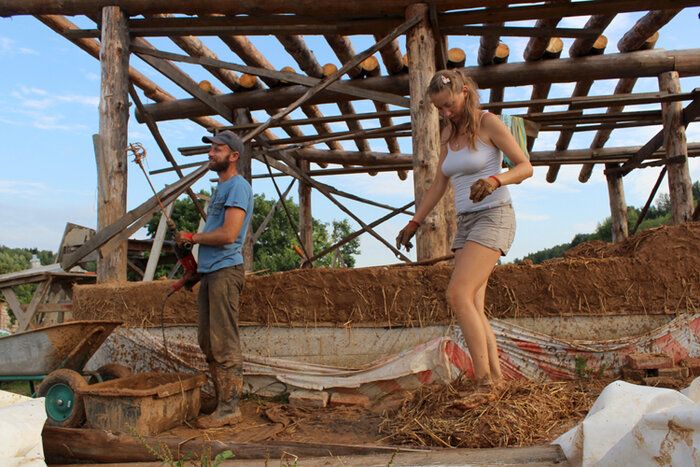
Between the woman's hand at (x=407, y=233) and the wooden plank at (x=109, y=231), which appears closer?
the woman's hand at (x=407, y=233)

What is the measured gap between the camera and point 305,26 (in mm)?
5891

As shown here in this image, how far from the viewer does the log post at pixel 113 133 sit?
5.44m

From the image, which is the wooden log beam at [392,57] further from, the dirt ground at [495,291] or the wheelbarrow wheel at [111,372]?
the wheelbarrow wheel at [111,372]

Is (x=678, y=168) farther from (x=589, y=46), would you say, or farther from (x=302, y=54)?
(x=302, y=54)

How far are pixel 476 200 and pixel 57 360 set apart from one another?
3.23 metres

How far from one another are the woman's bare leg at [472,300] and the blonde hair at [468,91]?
643 mm

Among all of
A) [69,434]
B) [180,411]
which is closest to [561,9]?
[180,411]

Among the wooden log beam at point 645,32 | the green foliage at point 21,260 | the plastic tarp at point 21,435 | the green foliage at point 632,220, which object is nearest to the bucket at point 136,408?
the plastic tarp at point 21,435

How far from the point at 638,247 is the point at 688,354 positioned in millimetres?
833

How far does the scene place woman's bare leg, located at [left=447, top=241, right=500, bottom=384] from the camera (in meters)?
2.86

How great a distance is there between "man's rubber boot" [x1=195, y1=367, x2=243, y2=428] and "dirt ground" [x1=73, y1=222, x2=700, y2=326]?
912 mm

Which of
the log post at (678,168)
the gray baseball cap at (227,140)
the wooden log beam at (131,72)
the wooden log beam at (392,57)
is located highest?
the wooden log beam at (131,72)

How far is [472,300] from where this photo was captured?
2.90 metres

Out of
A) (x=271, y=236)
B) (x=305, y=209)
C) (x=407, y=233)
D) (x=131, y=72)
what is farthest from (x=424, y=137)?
(x=271, y=236)
